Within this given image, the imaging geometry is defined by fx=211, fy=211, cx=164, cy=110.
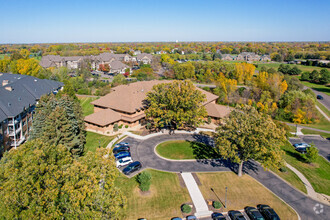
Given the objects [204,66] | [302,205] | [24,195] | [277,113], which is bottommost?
[302,205]

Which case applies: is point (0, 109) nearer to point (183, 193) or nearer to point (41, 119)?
point (41, 119)

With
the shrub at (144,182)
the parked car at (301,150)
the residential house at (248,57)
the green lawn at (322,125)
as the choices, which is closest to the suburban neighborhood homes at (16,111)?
the shrub at (144,182)

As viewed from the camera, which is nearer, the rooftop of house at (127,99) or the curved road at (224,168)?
the curved road at (224,168)

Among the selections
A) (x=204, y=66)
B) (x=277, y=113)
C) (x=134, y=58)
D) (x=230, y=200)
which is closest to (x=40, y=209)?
(x=230, y=200)

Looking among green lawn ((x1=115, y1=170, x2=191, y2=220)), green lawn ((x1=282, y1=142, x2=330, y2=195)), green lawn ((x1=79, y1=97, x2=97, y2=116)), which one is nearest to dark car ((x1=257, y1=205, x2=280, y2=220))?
green lawn ((x1=115, y1=170, x2=191, y2=220))

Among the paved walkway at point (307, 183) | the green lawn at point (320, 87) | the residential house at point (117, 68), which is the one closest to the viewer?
the paved walkway at point (307, 183)

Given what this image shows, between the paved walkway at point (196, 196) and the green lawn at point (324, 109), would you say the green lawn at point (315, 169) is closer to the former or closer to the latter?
the paved walkway at point (196, 196)

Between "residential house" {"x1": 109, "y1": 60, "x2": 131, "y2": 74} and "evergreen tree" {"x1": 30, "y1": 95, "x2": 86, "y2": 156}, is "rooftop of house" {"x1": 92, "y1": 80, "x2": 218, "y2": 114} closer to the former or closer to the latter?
"evergreen tree" {"x1": 30, "y1": 95, "x2": 86, "y2": 156}
